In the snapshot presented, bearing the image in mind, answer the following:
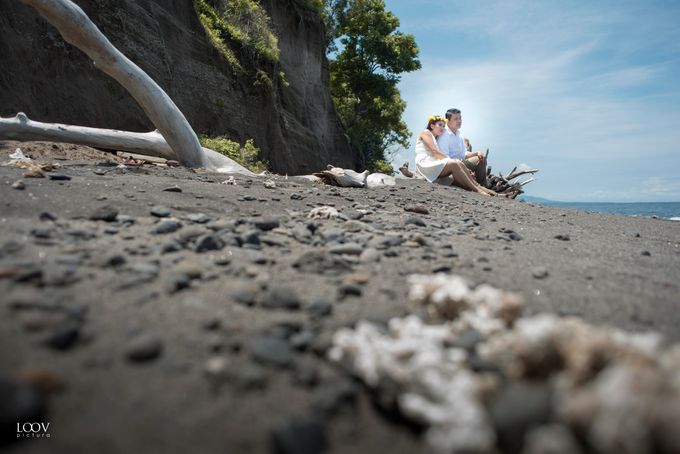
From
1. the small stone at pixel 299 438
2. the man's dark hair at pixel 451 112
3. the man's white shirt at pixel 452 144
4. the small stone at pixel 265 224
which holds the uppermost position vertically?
the man's dark hair at pixel 451 112

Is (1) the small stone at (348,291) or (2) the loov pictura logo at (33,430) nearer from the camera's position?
(2) the loov pictura logo at (33,430)

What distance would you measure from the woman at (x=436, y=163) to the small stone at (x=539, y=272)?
19.1 feet

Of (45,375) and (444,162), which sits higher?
(444,162)

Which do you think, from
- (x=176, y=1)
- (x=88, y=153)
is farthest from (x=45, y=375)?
(x=176, y=1)

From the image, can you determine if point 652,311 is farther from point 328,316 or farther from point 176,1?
point 176,1

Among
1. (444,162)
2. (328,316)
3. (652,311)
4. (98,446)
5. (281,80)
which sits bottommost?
(98,446)

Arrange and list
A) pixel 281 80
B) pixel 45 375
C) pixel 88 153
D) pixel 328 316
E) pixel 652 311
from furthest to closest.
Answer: pixel 281 80 → pixel 88 153 → pixel 652 311 → pixel 328 316 → pixel 45 375

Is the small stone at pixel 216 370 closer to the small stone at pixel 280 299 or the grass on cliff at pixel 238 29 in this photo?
the small stone at pixel 280 299

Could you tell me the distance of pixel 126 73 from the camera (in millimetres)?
5652

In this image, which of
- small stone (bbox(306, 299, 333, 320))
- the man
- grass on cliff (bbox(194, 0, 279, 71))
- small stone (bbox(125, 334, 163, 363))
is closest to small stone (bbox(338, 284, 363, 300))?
small stone (bbox(306, 299, 333, 320))

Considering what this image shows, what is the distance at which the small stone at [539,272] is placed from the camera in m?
2.19

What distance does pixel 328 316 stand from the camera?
1.48 m

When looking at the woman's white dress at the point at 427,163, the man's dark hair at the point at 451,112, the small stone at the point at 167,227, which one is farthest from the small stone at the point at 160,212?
the man's dark hair at the point at 451,112

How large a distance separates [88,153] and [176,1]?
7194 mm
